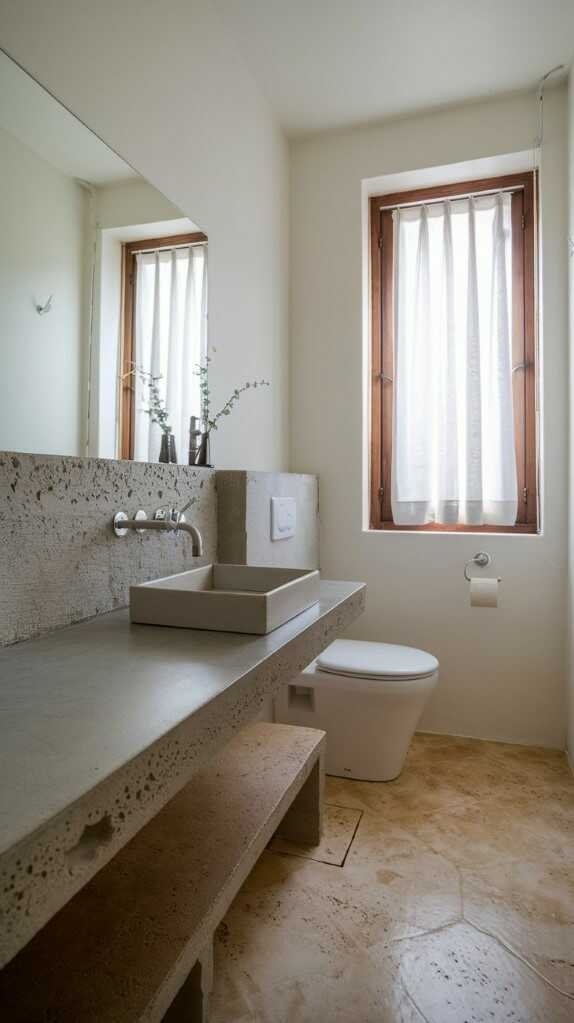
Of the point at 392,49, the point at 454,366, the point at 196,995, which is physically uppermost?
the point at 392,49

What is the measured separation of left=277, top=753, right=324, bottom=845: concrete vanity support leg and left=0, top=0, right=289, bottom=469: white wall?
40.8 inches

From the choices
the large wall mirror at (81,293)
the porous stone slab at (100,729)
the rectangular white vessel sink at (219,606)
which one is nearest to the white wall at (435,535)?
the large wall mirror at (81,293)

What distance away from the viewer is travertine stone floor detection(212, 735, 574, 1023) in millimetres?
1165

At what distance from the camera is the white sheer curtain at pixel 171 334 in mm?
1505

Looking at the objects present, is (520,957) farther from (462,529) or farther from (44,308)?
(44,308)

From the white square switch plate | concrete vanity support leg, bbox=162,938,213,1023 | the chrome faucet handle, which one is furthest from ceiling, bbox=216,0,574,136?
concrete vanity support leg, bbox=162,938,213,1023

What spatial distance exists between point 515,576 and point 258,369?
132 cm

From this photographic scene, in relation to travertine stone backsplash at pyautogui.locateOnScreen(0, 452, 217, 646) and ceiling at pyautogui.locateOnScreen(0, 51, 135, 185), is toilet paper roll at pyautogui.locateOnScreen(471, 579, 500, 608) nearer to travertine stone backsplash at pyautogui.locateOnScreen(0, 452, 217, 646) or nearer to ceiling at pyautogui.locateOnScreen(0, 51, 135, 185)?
travertine stone backsplash at pyautogui.locateOnScreen(0, 452, 217, 646)

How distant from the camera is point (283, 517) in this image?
2.12 metres

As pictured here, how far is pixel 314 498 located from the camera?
8.51 feet

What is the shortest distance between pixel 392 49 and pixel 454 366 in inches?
46.0


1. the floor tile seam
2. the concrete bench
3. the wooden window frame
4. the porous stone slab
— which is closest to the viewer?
the porous stone slab

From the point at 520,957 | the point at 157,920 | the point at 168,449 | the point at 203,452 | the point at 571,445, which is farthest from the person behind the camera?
the point at 571,445

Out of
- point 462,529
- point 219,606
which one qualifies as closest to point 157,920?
point 219,606
